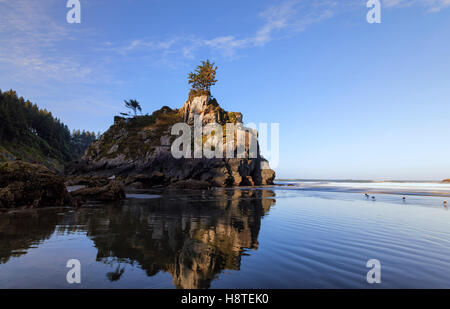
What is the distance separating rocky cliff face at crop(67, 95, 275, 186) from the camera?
58.7 metres

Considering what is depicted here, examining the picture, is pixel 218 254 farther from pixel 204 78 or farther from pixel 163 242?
pixel 204 78

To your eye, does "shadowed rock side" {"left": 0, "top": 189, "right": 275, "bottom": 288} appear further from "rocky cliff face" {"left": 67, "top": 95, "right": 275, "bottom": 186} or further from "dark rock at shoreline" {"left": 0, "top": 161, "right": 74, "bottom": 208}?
"rocky cliff face" {"left": 67, "top": 95, "right": 275, "bottom": 186}

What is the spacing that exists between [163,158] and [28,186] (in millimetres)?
49302

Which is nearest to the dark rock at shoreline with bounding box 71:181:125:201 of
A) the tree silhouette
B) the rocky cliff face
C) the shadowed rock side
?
the shadowed rock side

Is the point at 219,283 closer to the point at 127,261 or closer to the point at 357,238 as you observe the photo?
the point at 127,261

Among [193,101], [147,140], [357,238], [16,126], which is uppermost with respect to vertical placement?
[193,101]

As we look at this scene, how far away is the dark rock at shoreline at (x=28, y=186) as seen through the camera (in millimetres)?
13397

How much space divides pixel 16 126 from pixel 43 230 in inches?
4214


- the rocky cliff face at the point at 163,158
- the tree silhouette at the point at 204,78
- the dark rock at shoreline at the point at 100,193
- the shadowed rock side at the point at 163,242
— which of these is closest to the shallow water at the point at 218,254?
the shadowed rock side at the point at 163,242

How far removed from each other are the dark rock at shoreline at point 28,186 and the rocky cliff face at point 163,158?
1289 inches

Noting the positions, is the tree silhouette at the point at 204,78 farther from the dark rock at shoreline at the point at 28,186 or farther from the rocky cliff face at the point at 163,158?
the dark rock at shoreline at the point at 28,186
